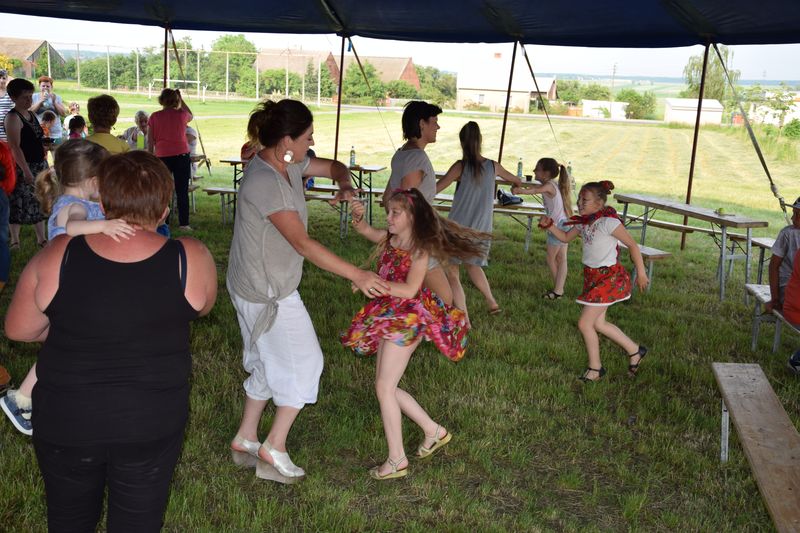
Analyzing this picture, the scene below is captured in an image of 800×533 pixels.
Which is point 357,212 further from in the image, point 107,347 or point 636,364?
point 636,364

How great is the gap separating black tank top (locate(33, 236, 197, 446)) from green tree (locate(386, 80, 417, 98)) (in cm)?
3958

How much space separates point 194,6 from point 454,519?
853cm

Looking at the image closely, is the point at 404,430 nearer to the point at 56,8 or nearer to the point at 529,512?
the point at 529,512

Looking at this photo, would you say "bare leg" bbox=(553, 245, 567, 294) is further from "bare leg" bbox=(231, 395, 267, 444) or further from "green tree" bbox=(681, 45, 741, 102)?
"green tree" bbox=(681, 45, 741, 102)

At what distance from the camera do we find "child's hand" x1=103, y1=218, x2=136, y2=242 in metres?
2.00

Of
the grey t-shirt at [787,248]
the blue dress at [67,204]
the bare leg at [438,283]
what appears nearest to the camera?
the blue dress at [67,204]

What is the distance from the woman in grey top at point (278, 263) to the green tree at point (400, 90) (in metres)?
38.2

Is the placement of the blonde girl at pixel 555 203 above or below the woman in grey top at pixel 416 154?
below

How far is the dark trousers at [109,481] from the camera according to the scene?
6.76ft

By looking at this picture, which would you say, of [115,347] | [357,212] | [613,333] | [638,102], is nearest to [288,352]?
[357,212]

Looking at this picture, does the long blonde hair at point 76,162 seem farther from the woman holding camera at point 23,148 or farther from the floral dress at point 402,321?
the woman holding camera at point 23,148

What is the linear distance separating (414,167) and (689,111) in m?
38.4

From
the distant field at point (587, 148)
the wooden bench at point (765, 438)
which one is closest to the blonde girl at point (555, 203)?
the wooden bench at point (765, 438)

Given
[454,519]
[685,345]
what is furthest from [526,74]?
[454,519]
